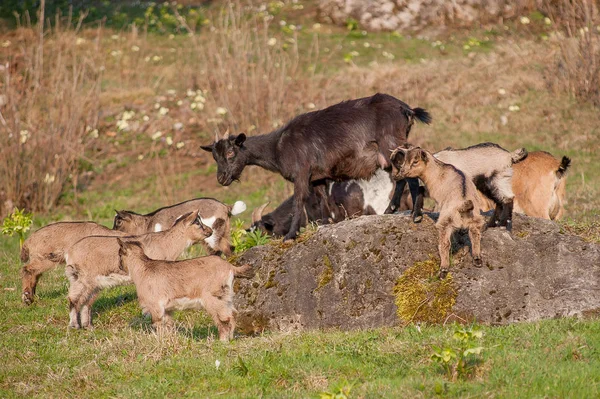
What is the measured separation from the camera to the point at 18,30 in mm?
28812

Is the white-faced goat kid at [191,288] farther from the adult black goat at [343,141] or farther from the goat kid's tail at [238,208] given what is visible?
the goat kid's tail at [238,208]

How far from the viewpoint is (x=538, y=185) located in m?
12.1

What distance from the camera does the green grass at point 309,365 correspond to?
705 centimetres

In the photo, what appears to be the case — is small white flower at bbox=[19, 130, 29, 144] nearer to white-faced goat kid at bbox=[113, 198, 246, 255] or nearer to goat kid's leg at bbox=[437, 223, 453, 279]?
white-faced goat kid at bbox=[113, 198, 246, 255]

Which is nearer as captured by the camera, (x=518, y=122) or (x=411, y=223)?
(x=411, y=223)

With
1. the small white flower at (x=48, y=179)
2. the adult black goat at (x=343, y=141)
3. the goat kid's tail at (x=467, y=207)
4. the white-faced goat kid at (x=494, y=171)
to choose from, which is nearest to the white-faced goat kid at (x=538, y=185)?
the adult black goat at (x=343, y=141)

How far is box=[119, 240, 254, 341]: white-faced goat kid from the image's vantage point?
915 cm

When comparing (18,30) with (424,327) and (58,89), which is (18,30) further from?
(424,327)

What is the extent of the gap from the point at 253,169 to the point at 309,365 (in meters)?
13.9

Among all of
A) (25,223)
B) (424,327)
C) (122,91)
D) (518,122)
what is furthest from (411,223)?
→ (122,91)

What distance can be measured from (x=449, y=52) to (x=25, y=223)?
15.9m

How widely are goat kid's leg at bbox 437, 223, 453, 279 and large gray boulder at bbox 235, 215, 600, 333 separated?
11 cm

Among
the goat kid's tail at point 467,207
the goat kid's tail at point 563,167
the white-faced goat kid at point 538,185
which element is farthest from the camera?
the white-faced goat kid at point 538,185

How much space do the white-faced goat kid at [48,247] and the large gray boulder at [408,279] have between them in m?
2.68
